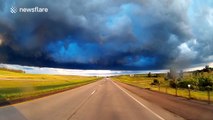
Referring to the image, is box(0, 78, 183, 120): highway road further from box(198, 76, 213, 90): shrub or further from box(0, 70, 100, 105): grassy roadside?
box(198, 76, 213, 90): shrub

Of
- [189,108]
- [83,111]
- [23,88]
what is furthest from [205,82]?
[83,111]

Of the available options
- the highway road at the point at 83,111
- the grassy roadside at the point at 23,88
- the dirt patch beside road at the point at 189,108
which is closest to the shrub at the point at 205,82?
the grassy roadside at the point at 23,88

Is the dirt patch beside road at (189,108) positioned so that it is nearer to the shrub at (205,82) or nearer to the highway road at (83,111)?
the highway road at (83,111)

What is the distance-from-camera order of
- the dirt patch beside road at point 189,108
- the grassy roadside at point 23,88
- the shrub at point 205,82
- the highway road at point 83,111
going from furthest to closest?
the shrub at point 205,82
the grassy roadside at point 23,88
the dirt patch beside road at point 189,108
the highway road at point 83,111

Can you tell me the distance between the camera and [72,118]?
12539 mm

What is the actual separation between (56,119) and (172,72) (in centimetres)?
10622

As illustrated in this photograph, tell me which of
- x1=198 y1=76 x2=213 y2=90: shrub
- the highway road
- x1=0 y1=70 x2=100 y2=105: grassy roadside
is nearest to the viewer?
the highway road

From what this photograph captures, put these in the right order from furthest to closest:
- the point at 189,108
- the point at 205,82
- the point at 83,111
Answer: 1. the point at 205,82
2. the point at 189,108
3. the point at 83,111

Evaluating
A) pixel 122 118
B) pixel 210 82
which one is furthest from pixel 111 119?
pixel 210 82

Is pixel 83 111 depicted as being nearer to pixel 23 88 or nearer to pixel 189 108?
pixel 189 108

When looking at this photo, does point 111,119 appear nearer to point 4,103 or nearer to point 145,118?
point 145,118

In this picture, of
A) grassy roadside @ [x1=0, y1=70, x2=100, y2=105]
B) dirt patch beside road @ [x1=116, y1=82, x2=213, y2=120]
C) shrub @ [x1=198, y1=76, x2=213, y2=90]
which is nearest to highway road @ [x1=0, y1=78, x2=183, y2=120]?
dirt patch beside road @ [x1=116, y1=82, x2=213, y2=120]

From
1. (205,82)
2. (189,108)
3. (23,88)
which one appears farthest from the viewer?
(205,82)

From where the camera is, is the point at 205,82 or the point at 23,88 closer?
the point at 23,88
